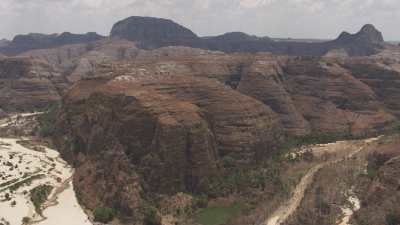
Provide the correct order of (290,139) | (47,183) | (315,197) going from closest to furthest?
(315,197) → (47,183) → (290,139)

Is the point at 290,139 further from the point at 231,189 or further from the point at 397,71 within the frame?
the point at 397,71

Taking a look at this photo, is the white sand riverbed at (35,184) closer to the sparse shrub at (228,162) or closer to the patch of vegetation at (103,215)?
the patch of vegetation at (103,215)

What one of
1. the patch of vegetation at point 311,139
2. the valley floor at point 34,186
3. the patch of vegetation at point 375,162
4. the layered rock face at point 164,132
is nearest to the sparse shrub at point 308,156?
the layered rock face at point 164,132

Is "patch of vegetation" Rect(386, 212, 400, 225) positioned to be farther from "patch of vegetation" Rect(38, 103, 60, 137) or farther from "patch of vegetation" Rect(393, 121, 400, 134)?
"patch of vegetation" Rect(38, 103, 60, 137)

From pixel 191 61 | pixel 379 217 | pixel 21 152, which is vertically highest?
pixel 191 61

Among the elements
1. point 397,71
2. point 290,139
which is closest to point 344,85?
point 397,71

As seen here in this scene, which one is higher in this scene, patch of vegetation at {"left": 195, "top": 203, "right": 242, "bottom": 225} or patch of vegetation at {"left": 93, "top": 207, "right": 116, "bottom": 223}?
patch of vegetation at {"left": 93, "top": 207, "right": 116, "bottom": 223}

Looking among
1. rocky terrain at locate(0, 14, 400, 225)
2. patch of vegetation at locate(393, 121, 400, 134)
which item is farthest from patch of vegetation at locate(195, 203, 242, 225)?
patch of vegetation at locate(393, 121, 400, 134)
